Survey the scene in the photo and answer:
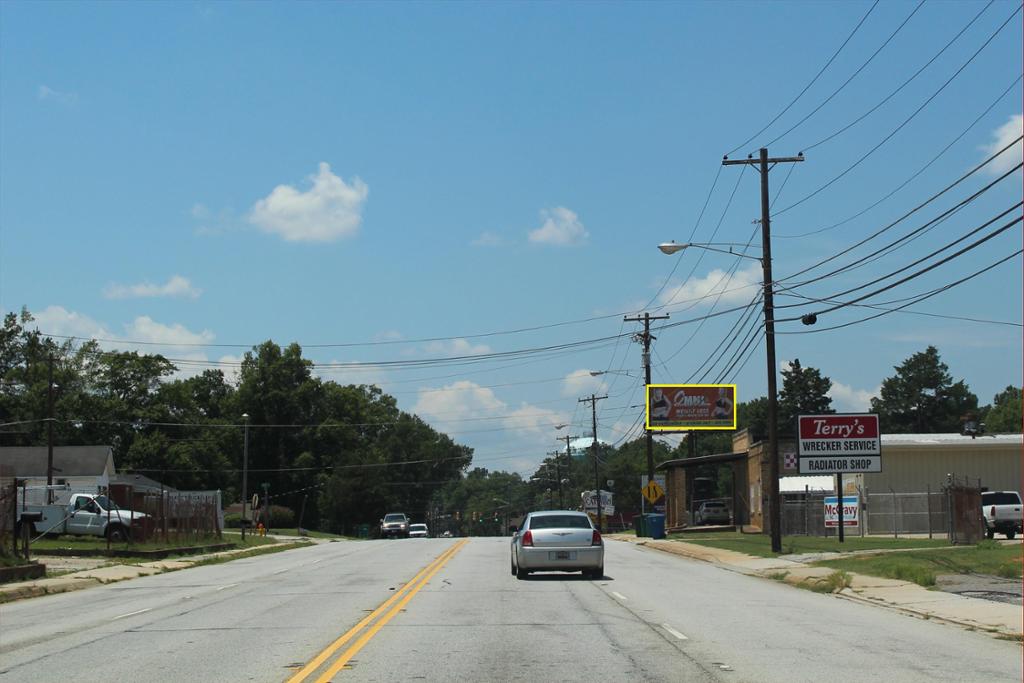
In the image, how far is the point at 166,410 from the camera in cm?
10206

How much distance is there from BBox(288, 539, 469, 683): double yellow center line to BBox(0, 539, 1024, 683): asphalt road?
35 millimetres

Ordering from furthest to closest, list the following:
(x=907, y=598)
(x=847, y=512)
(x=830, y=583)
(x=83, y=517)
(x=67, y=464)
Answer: (x=67, y=464)
(x=847, y=512)
(x=83, y=517)
(x=830, y=583)
(x=907, y=598)

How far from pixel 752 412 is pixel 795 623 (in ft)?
461

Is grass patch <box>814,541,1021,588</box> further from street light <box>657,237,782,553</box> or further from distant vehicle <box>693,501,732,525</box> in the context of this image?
distant vehicle <box>693,501,732,525</box>

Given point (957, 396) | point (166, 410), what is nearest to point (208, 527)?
point (166, 410)

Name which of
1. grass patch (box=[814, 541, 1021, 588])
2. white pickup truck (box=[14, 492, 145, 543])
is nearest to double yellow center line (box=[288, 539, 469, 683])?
grass patch (box=[814, 541, 1021, 588])

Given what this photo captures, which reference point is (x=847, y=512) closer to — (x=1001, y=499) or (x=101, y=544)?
(x=1001, y=499)

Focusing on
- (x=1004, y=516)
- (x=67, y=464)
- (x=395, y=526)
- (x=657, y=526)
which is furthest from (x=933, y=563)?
(x=67, y=464)

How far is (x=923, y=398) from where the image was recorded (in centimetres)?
14112

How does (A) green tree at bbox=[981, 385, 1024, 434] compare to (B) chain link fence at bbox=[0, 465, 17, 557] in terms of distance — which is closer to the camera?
(B) chain link fence at bbox=[0, 465, 17, 557]

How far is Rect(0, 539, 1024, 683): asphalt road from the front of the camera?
11.6 m

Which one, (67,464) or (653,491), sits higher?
(67,464)

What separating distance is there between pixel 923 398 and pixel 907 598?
128770 millimetres

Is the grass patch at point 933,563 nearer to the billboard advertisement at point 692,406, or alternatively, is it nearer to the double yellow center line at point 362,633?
the double yellow center line at point 362,633
